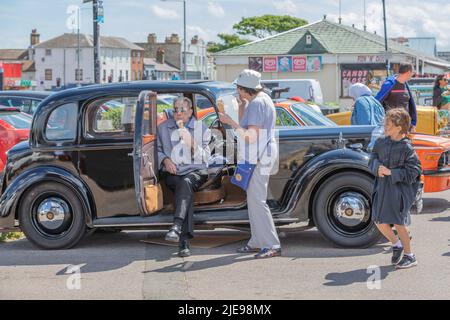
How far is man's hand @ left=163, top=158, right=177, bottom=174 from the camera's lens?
27.4 feet

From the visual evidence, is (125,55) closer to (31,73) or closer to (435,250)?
(31,73)

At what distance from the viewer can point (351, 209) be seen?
821 centimetres

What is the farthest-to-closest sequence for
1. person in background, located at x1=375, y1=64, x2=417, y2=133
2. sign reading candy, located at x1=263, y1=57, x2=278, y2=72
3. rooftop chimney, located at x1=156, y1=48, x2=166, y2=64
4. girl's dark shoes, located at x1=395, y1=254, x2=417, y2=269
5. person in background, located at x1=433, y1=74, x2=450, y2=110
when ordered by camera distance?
rooftop chimney, located at x1=156, y1=48, x2=166, y2=64 < sign reading candy, located at x1=263, y1=57, x2=278, y2=72 < person in background, located at x1=433, y1=74, x2=450, y2=110 < person in background, located at x1=375, y1=64, x2=417, y2=133 < girl's dark shoes, located at x1=395, y1=254, x2=417, y2=269

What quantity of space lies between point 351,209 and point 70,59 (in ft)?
371

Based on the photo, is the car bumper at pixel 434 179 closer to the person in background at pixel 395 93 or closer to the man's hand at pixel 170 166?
the person in background at pixel 395 93

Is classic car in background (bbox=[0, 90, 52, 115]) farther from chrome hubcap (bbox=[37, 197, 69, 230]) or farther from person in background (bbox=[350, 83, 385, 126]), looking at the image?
chrome hubcap (bbox=[37, 197, 69, 230])

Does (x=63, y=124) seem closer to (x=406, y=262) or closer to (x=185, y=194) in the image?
(x=185, y=194)

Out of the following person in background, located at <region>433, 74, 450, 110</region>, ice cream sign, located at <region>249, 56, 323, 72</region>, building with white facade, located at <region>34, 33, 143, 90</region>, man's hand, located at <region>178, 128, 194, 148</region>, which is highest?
building with white facade, located at <region>34, 33, 143, 90</region>

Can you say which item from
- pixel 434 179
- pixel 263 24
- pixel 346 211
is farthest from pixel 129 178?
pixel 263 24

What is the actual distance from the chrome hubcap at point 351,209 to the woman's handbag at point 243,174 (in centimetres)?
103

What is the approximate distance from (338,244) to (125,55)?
4637 inches

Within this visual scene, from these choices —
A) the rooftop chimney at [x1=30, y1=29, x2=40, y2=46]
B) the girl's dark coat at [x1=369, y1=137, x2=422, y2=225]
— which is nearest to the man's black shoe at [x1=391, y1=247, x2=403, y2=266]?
the girl's dark coat at [x1=369, y1=137, x2=422, y2=225]

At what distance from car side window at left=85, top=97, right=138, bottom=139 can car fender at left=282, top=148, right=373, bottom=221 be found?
72.6 inches

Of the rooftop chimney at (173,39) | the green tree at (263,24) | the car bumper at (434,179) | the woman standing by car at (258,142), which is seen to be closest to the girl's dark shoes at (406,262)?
the woman standing by car at (258,142)
